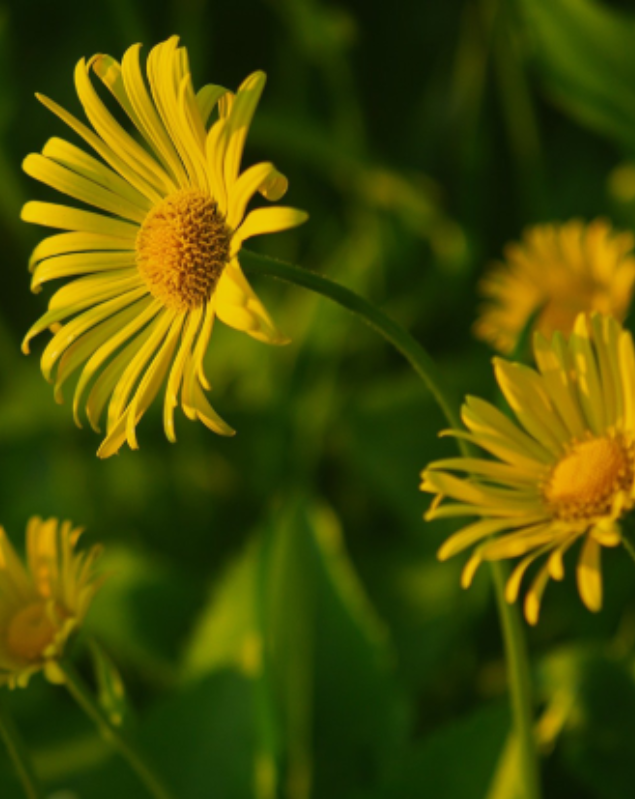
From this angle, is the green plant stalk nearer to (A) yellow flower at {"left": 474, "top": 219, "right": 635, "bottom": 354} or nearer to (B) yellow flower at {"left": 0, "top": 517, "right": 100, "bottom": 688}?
(B) yellow flower at {"left": 0, "top": 517, "right": 100, "bottom": 688}

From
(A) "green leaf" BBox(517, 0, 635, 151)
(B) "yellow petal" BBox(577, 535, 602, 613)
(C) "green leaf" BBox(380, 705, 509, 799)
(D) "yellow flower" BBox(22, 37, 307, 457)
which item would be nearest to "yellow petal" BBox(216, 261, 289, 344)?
(D) "yellow flower" BBox(22, 37, 307, 457)

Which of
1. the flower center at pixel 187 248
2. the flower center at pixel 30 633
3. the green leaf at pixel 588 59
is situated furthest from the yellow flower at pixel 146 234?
the green leaf at pixel 588 59

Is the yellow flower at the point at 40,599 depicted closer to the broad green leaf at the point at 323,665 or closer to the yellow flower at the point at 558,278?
the broad green leaf at the point at 323,665

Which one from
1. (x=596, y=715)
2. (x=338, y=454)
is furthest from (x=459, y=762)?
(x=338, y=454)

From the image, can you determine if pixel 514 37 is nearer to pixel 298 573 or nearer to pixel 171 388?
pixel 298 573

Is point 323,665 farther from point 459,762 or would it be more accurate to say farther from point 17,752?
point 17,752

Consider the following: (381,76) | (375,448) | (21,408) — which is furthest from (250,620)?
(381,76)
